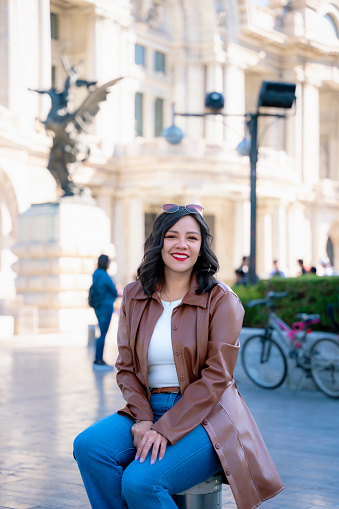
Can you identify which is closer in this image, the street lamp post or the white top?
the white top

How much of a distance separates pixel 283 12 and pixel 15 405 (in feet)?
150

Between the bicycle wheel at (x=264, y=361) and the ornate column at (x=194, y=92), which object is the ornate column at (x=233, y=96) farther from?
the bicycle wheel at (x=264, y=361)

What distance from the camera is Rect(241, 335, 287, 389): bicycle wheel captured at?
9.40 metres

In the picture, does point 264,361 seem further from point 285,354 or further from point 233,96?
point 233,96

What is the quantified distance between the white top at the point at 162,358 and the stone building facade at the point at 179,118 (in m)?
26.3

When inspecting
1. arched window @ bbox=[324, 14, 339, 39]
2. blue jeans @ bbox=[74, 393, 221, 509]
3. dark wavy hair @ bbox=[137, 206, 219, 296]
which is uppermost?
arched window @ bbox=[324, 14, 339, 39]

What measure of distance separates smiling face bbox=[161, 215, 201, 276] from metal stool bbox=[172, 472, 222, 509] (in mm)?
886

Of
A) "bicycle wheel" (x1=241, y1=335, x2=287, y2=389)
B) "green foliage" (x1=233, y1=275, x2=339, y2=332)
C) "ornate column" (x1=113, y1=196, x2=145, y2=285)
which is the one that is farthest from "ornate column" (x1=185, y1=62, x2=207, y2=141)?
"bicycle wheel" (x1=241, y1=335, x2=287, y2=389)

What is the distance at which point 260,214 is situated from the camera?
138 ft

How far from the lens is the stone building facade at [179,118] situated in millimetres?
34188

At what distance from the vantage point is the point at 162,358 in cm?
339

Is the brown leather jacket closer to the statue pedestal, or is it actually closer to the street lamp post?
the street lamp post

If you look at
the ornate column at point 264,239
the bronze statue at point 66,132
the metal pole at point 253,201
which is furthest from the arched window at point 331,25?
the metal pole at point 253,201

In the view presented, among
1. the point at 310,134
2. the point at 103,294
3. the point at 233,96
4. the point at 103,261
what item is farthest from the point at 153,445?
the point at 310,134
